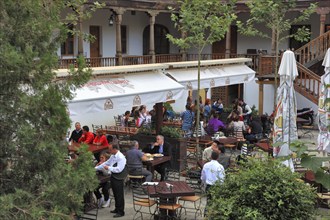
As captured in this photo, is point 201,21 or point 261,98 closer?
point 201,21

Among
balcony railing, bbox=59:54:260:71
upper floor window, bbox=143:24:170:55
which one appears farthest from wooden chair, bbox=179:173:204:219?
upper floor window, bbox=143:24:170:55

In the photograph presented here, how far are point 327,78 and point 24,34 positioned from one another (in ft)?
30.9

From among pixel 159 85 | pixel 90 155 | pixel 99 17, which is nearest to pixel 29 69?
pixel 90 155

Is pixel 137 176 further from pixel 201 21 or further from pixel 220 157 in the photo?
pixel 201 21

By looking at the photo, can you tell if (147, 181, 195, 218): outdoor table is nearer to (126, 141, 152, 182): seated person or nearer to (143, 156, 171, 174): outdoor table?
(126, 141, 152, 182): seated person

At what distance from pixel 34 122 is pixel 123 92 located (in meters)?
7.30

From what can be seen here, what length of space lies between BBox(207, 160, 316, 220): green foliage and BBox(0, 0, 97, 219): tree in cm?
251

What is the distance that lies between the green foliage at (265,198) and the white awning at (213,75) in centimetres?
799

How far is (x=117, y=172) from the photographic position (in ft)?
31.4

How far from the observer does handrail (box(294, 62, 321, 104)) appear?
1917cm

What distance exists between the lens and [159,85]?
12.8 meters

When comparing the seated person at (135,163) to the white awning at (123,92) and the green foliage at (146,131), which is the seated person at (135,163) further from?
the green foliage at (146,131)

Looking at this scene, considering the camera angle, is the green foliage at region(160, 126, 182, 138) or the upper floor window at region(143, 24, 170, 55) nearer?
the green foliage at region(160, 126, 182, 138)

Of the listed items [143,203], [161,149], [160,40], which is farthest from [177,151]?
[160,40]
